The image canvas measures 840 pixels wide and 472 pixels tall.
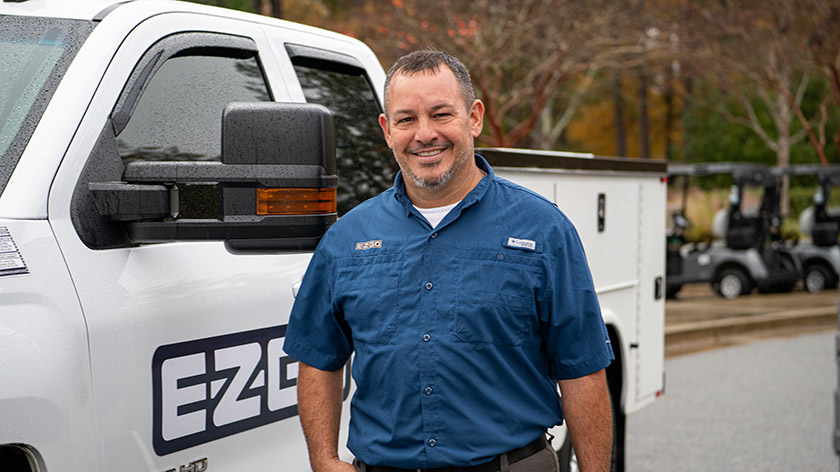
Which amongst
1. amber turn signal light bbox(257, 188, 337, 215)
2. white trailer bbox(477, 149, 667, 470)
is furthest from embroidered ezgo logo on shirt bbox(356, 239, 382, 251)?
white trailer bbox(477, 149, 667, 470)

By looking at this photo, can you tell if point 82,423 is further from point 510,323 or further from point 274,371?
point 510,323

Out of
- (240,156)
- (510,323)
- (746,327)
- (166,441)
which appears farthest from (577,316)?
(746,327)

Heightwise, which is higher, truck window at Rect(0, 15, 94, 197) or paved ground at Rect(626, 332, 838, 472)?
truck window at Rect(0, 15, 94, 197)

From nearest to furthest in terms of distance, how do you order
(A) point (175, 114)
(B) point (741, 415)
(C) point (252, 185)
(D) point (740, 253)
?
(C) point (252, 185)
(A) point (175, 114)
(B) point (741, 415)
(D) point (740, 253)

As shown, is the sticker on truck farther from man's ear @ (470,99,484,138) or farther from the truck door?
man's ear @ (470,99,484,138)

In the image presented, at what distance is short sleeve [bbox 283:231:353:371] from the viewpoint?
2.41 metres

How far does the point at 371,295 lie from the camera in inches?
89.8

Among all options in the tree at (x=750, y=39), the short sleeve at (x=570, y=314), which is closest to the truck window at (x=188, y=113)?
the short sleeve at (x=570, y=314)

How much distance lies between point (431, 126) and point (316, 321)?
577 mm

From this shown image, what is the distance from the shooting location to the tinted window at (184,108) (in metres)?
2.58

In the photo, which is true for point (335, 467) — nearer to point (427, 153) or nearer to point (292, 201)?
point (292, 201)

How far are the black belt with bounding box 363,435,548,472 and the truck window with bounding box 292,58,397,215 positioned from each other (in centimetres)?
122

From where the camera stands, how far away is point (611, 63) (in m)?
15.8

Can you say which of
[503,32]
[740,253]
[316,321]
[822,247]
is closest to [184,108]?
[316,321]
